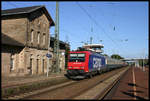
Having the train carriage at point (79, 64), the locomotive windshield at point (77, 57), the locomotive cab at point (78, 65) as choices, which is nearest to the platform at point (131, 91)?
the train carriage at point (79, 64)

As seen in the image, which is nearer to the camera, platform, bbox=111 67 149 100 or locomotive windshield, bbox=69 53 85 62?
platform, bbox=111 67 149 100

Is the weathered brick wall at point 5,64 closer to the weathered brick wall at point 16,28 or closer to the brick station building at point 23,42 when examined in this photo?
the brick station building at point 23,42

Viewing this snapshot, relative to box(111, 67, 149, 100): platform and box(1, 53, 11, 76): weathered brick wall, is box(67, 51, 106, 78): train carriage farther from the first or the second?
box(1, 53, 11, 76): weathered brick wall

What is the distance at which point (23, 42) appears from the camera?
24.1 m

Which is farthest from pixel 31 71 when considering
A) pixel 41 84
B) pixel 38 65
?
pixel 41 84

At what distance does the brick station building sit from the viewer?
2208 cm

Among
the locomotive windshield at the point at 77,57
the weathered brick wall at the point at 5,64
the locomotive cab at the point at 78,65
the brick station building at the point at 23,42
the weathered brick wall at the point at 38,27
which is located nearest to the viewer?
the locomotive cab at the point at 78,65

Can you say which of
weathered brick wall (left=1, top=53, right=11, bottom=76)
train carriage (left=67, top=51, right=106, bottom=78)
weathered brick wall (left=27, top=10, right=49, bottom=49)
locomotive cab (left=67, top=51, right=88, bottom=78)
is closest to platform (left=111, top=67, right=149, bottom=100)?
train carriage (left=67, top=51, right=106, bottom=78)

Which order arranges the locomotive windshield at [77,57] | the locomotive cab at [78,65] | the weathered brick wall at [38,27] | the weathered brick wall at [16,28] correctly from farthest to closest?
the weathered brick wall at [38,27] → the weathered brick wall at [16,28] → the locomotive windshield at [77,57] → the locomotive cab at [78,65]

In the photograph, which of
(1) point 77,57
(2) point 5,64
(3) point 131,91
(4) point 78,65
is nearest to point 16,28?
(2) point 5,64

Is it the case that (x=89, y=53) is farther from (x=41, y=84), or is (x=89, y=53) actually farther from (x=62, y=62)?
(x=62, y=62)

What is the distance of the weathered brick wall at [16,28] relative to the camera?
955 inches

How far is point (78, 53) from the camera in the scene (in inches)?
813

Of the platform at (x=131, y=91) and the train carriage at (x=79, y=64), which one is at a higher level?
the train carriage at (x=79, y=64)
